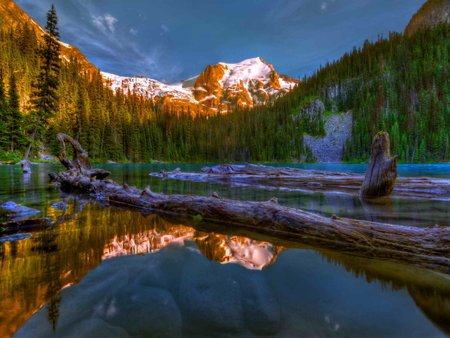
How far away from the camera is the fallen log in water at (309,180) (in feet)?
34.6

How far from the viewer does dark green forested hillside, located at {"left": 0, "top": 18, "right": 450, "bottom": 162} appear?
61.6 m

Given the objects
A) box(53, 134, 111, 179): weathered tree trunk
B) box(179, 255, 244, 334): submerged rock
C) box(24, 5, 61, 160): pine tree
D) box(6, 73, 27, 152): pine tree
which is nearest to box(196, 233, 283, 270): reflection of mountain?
box(179, 255, 244, 334): submerged rock

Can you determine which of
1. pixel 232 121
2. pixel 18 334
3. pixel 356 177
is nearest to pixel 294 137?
pixel 232 121

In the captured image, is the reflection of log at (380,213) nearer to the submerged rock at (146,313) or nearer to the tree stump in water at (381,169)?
the tree stump in water at (381,169)

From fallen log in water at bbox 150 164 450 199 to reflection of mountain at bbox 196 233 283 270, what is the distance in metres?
9.83

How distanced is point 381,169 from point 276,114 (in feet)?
327

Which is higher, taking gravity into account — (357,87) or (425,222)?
(357,87)

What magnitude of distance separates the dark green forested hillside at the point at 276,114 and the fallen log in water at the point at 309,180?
42.5 meters

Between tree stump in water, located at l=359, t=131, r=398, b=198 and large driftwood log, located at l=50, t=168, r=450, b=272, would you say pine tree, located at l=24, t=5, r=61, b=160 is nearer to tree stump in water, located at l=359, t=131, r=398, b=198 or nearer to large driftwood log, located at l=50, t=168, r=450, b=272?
large driftwood log, located at l=50, t=168, r=450, b=272

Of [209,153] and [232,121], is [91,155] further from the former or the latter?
[232,121]

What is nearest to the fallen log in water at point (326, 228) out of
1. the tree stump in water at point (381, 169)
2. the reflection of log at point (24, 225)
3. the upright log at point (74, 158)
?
the reflection of log at point (24, 225)

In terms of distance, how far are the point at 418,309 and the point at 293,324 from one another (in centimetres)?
156

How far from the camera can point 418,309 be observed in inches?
89.9

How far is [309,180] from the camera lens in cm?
1474
